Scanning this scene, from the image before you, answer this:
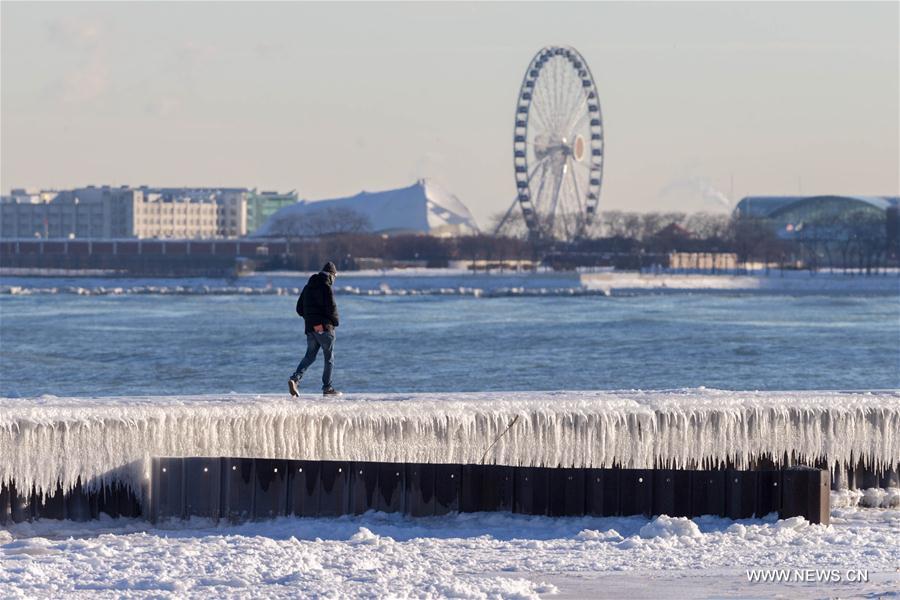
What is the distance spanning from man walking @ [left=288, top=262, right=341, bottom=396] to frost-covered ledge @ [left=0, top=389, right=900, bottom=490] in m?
0.54

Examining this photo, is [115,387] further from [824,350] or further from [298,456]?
[824,350]

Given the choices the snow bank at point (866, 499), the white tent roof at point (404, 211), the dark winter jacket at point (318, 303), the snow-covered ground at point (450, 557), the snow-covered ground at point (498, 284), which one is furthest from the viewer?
the white tent roof at point (404, 211)

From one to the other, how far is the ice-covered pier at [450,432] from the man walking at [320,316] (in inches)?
25.9

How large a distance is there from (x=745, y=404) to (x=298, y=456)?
13.2ft

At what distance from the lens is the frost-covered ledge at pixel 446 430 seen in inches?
540

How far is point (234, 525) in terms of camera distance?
44.3 ft

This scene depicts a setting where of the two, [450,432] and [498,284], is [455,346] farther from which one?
[498,284]

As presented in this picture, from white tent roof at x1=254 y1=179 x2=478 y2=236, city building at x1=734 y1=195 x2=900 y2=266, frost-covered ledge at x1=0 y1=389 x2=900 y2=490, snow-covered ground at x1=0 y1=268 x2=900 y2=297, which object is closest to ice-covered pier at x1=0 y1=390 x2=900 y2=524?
frost-covered ledge at x1=0 y1=389 x2=900 y2=490

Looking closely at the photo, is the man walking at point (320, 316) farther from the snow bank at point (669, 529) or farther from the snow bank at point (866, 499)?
the snow bank at point (866, 499)

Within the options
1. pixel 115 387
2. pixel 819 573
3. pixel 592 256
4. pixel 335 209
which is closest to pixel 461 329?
pixel 115 387

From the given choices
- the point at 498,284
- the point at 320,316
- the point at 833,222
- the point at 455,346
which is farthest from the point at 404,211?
the point at 320,316

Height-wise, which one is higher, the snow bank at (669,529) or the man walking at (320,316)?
the man walking at (320,316)

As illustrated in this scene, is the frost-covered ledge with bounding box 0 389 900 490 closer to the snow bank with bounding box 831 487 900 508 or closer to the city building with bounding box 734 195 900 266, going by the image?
the snow bank with bounding box 831 487 900 508

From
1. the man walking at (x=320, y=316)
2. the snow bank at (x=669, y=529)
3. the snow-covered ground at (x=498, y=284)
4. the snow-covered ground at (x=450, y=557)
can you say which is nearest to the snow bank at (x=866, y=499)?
the snow-covered ground at (x=450, y=557)
